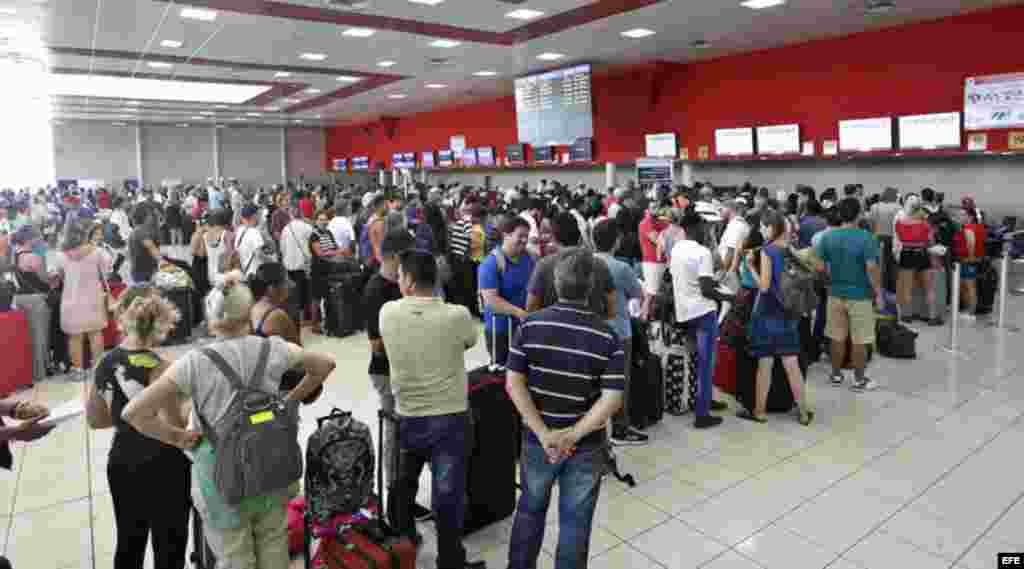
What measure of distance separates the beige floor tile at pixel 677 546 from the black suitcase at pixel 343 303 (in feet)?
17.1

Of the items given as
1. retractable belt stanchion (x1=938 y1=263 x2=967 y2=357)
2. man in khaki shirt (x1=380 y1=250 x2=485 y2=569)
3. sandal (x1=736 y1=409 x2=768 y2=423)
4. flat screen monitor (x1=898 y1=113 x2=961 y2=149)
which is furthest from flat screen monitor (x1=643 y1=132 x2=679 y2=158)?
man in khaki shirt (x1=380 y1=250 x2=485 y2=569)

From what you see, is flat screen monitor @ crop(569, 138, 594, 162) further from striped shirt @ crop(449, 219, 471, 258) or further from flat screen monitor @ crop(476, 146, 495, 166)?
striped shirt @ crop(449, 219, 471, 258)

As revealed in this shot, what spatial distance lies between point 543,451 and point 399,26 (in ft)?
27.6

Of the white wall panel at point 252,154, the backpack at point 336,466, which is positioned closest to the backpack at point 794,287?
the backpack at point 336,466

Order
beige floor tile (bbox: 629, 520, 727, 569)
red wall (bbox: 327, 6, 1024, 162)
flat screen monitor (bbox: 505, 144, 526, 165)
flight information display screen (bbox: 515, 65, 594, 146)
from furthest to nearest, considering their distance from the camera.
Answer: flat screen monitor (bbox: 505, 144, 526, 165) < flight information display screen (bbox: 515, 65, 594, 146) < red wall (bbox: 327, 6, 1024, 162) < beige floor tile (bbox: 629, 520, 727, 569)

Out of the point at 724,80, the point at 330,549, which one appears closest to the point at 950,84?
the point at 724,80

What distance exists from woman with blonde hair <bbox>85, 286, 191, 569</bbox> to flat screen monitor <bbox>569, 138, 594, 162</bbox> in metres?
12.5

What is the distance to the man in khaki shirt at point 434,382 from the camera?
2.69m

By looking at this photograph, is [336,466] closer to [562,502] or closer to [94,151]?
[562,502]

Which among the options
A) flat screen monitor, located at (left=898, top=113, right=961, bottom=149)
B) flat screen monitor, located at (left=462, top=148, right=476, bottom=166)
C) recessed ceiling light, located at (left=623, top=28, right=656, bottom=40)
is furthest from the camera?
flat screen monitor, located at (left=462, top=148, right=476, bottom=166)

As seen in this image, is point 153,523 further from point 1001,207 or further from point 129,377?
point 1001,207

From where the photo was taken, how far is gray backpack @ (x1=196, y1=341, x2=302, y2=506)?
212 centimetres

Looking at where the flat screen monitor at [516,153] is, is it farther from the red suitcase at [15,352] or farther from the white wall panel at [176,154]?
the white wall panel at [176,154]

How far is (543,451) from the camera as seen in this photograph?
2475 millimetres
